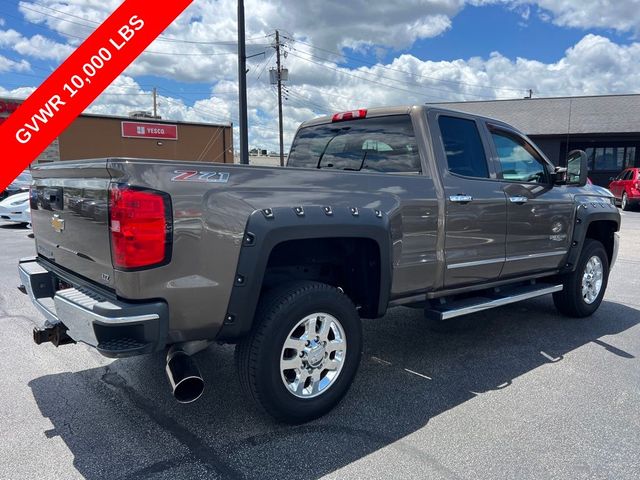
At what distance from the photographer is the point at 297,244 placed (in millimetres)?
3385

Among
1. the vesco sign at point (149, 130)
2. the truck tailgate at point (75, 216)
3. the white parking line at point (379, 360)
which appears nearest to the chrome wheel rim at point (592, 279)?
the white parking line at point (379, 360)

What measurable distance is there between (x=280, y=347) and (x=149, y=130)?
32382 mm

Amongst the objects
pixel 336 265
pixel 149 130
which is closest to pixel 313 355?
pixel 336 265

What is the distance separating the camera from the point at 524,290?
4.97 m

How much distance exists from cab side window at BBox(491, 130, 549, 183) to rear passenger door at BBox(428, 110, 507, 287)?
0.25 metres

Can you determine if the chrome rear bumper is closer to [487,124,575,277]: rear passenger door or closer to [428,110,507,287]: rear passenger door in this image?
[428,110,507,287]: rear passenger door

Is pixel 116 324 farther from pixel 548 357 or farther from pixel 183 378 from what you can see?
pixel 548 357

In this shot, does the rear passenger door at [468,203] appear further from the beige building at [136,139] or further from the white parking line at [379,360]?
the beige building at [136,139]

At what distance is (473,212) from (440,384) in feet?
4.52

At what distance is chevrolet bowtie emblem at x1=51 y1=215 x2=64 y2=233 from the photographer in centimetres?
331

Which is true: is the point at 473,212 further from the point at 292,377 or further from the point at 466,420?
the point at 292,377

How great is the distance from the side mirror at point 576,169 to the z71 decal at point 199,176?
12.3ft

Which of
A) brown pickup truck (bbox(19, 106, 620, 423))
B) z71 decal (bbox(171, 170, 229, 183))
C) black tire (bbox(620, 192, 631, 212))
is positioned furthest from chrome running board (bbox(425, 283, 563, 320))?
black tire (bbox(620, 192, 631, 212))

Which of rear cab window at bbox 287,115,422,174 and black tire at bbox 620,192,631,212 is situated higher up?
rear cab window at bbox 287,115,422,174
